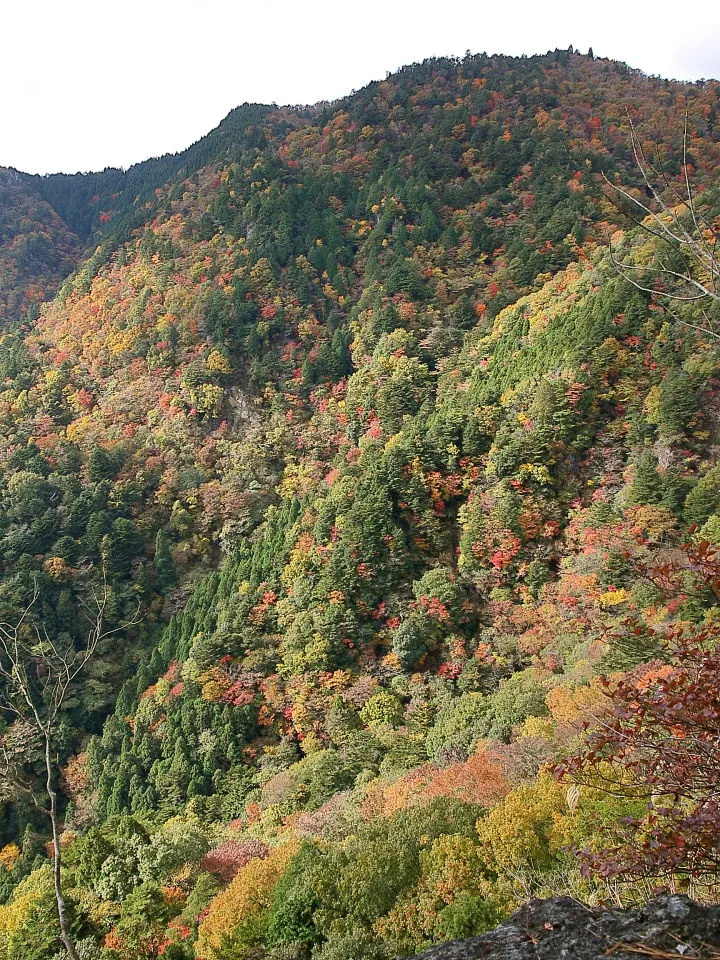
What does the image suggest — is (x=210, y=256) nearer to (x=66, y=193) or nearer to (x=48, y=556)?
(x=48, y=556)

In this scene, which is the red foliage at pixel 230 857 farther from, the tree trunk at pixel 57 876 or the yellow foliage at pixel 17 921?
the tree trunk at pixel 57 876

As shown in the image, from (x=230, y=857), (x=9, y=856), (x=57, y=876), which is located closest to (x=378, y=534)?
(x=230, y=857)

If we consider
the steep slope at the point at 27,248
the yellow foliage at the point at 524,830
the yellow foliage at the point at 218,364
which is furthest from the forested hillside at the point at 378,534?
the steep slope at the point at 27,248

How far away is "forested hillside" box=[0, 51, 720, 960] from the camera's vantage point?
14.3 metres

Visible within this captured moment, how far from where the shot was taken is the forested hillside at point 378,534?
46.9 ft

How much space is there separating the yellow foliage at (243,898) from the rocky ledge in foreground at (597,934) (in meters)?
12.2

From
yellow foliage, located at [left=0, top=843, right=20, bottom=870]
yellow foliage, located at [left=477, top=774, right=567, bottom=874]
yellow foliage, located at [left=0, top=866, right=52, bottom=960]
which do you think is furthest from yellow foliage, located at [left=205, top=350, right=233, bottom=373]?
yellow foliage, located at [left=477, top=774, right=567, bottom=874]

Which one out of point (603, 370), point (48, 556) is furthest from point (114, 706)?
point (603, 370)

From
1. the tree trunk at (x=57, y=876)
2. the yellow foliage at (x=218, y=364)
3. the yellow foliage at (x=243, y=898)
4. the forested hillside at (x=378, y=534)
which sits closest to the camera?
the tree trunk at (x=57, y=876)

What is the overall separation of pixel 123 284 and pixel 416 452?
45765 millimetres

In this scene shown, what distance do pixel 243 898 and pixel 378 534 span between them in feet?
65.1

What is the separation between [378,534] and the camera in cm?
3372

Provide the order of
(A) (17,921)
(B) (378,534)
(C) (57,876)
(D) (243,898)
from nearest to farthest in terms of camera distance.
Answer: (C) (57,876), (D) (243,898), (A) (17,921), (B) (378,534)

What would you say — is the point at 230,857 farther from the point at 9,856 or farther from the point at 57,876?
the point at 9,856
